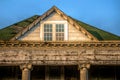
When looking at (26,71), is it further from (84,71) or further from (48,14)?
(48,14)

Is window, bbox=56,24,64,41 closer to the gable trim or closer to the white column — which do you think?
the gable trim

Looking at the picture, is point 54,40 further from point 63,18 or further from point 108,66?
point 108,66

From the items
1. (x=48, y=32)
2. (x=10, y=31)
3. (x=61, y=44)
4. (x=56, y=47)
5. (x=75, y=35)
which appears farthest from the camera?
(x=10, y=31)

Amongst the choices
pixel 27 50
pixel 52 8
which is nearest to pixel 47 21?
pixel 52 8

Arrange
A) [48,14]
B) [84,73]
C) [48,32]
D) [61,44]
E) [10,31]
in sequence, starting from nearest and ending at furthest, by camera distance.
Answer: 1. [84,73]
2. [61,44]
3. [48,14]
4. [48,32]
5. [10,31]

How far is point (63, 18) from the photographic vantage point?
28703 mm

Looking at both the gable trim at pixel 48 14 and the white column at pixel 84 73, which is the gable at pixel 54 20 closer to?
the gable trim at pixel 48 14

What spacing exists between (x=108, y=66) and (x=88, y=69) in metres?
2.74

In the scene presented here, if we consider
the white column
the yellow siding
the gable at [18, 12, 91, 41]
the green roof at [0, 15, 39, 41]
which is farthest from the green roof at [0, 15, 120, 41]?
the white column

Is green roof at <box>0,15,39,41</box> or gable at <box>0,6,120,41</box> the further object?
green roof at <box>0,15,39,41</box>

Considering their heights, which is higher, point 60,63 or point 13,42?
point 13,42

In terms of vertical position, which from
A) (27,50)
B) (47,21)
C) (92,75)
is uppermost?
(47,21)

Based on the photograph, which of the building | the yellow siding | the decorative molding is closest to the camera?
the decorative molding

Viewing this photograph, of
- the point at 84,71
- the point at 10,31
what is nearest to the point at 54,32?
the point at 84,71
